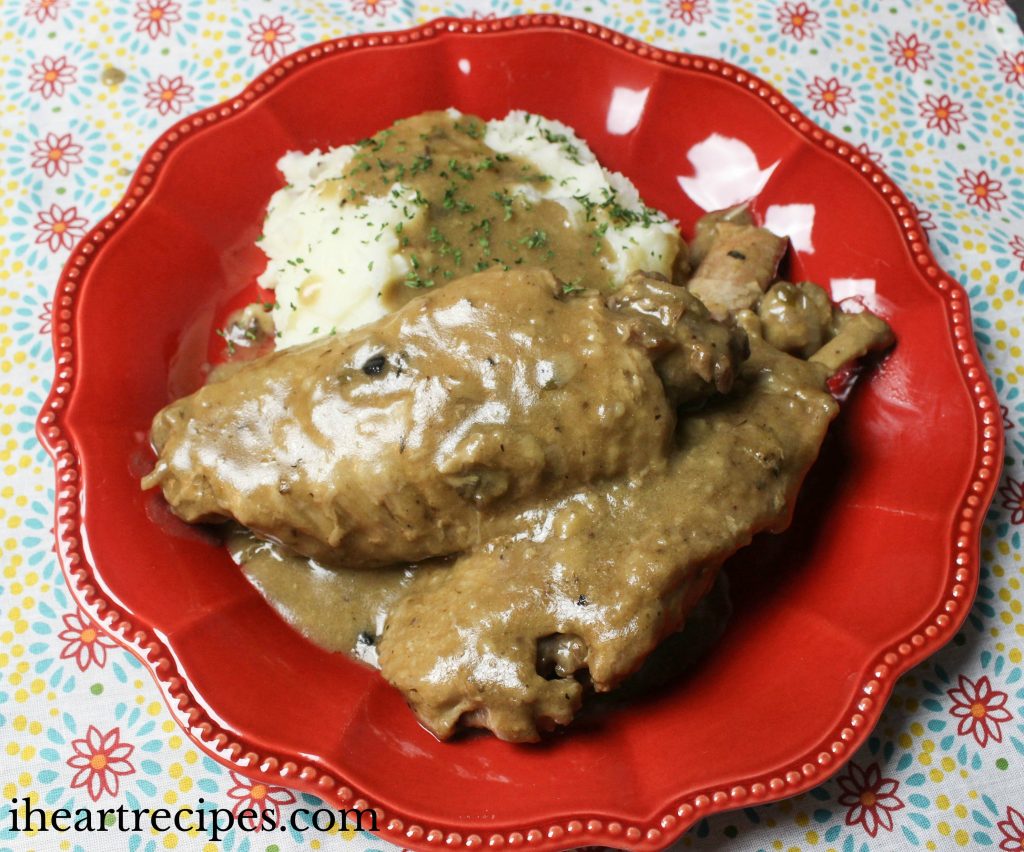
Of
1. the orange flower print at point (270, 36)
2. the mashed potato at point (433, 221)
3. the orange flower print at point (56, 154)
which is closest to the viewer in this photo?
the mashed potato at point (433, 221)

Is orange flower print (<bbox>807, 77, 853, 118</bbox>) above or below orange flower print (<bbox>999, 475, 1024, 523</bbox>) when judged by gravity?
above

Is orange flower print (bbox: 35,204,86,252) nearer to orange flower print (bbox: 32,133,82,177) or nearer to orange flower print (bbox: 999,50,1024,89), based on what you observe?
orange flower print (bbox: 32,133,82,177)

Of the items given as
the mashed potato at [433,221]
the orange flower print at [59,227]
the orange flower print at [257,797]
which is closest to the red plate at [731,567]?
the mashed potato at [433,221]

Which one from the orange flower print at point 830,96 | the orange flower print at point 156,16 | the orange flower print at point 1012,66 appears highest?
the orange flower print at point 156,16

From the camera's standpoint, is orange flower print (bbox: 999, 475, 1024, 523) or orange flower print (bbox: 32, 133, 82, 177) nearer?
orange flower print (bbox: 999, 475, 1024, 523)

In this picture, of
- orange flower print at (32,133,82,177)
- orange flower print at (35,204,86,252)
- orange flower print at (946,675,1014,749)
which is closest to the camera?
orange flower print at (946,675,1014,749)

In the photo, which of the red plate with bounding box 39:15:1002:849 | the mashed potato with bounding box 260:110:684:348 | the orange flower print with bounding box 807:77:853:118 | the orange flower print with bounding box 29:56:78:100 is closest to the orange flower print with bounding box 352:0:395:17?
the red plate with bounding box 39:15:1002:849

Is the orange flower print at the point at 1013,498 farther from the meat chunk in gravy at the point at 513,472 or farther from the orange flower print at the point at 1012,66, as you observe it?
the orange flower print at the point at 1012,66

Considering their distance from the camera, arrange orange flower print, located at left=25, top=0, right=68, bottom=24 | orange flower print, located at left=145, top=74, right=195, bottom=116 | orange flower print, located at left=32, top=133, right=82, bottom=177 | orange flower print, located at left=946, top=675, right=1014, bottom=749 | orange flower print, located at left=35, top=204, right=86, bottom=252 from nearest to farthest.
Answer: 1. orange flower print, located at left=946, top=675, right=1014, bottom=749
2. orange flower print, located at left=35, top=204, right=86, bottom=252
3. orange flower print, located at left=32, top=133, right=82, bottom=177
4. orange flower print, located at left=145, top=74, right=195, bottom=116
5. orange flower print, located at left=25, top=0, right=68, bottom=24
